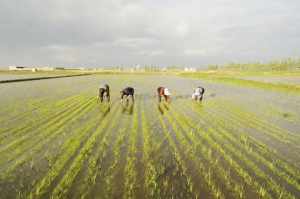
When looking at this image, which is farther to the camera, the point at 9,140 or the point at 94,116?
the point at 94,116

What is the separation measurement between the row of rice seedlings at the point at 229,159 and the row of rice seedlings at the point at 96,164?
361cm

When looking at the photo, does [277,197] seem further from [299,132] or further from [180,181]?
[299,132]

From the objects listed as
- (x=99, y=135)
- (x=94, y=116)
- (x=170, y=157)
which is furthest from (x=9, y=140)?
(x=170, y=157)

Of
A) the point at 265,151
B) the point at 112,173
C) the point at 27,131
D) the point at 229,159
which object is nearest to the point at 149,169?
the point at 112,173

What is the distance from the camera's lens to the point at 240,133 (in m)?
9.32

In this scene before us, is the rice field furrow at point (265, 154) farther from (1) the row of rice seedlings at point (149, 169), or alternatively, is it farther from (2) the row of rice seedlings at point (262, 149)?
(1) the row of rice seedlings at point (149, 169)

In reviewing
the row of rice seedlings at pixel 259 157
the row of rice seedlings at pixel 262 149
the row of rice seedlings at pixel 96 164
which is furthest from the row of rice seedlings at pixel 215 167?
the row of rice seedlings at pixel 96 164

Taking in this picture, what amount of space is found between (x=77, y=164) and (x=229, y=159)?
4710 mm

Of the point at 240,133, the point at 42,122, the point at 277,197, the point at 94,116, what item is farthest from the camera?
the point at 94,116

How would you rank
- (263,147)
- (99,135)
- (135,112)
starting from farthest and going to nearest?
(135,112)
(99,135)
(263,147)

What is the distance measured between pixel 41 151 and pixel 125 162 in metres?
3.01

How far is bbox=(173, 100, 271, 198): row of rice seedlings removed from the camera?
4.83 metres

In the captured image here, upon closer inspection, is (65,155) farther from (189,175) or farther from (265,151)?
(265,151)

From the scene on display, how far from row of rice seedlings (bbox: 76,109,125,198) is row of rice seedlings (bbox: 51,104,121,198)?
0.84 feet
